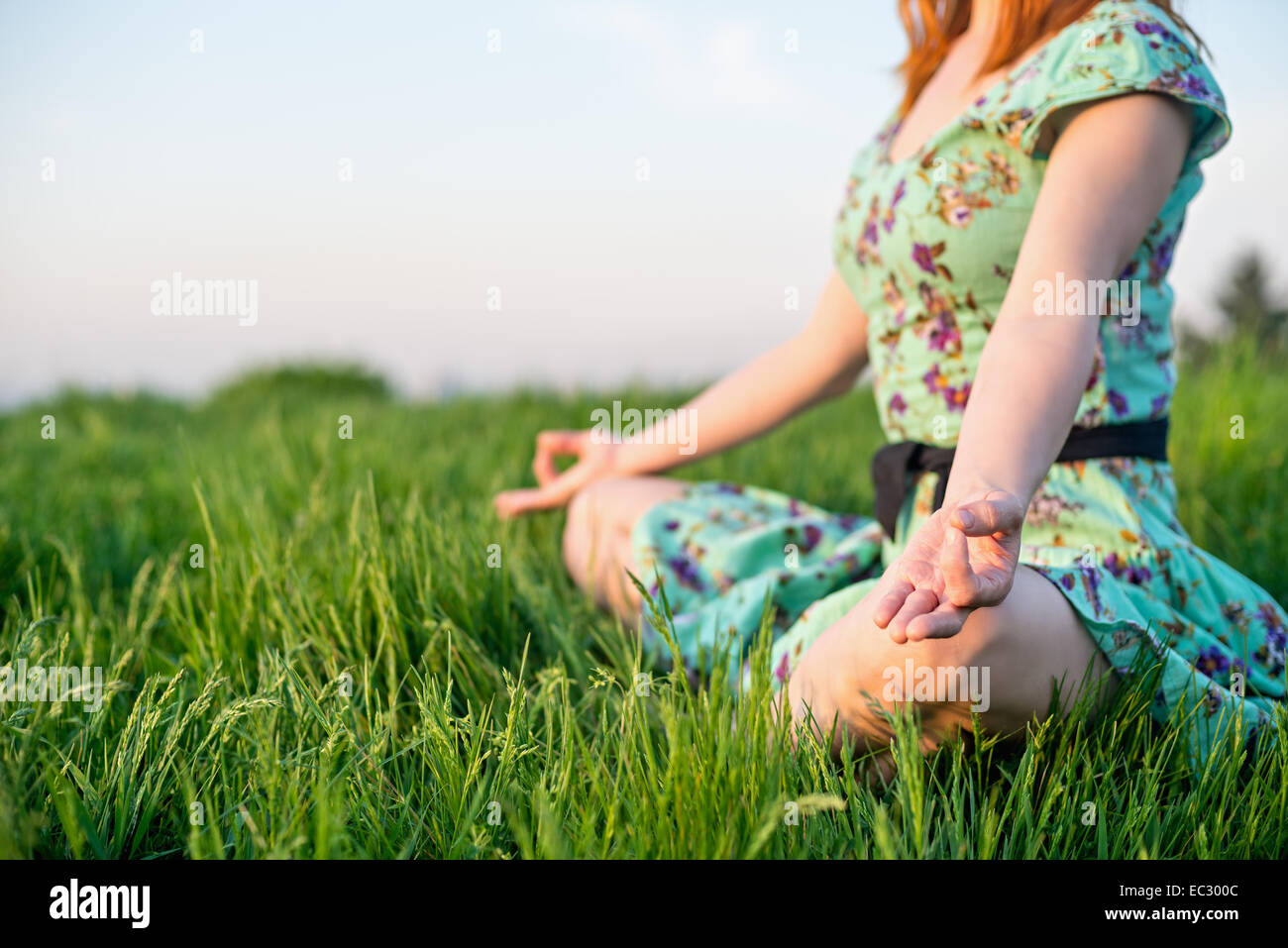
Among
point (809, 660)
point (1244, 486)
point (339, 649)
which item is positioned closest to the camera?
point (809, 660)

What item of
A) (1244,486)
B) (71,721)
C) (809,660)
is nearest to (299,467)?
(71,721)

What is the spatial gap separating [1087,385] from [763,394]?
0.76 metres

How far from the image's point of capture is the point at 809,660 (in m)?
1.37

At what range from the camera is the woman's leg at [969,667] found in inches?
45.6

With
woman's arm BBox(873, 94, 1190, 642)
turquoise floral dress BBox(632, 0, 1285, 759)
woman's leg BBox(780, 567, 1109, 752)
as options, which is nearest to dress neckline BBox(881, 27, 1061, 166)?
turquoise floral dress BBox(632, 0, 1285, 759)

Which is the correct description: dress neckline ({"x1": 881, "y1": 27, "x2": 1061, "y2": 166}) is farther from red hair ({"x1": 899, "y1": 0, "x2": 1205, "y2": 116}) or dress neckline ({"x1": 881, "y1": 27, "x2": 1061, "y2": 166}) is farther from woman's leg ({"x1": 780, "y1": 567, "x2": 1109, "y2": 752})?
woman's leg ({"x1": 780, "y1": 567, "x2": 1109, "y2": 752})

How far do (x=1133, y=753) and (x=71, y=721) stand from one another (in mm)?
1501

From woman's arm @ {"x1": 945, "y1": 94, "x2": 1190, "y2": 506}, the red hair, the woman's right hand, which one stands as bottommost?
the woman's right hand

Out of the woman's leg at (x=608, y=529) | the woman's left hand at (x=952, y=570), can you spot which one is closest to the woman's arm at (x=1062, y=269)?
the woman's left hand at (x=952, y=570)

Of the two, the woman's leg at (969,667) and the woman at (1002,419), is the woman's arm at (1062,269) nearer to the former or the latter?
the woman at (1002,419)

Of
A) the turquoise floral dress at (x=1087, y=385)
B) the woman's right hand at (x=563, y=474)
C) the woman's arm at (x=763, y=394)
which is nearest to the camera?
the turquoise floral dress at (x=1087, y=385)

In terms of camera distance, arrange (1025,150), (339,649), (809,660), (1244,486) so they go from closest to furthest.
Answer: (809,660), (1025,150), (339,649), (1244,486)

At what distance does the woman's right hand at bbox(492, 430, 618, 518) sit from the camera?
241 cm
